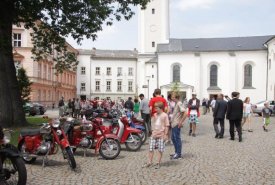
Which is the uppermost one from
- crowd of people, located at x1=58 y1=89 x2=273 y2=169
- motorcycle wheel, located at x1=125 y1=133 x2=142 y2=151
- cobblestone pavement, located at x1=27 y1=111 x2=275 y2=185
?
crowd of people, located at x1=58 y1=89 x2=273 y2=169

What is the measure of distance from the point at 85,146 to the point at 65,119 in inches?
39.7

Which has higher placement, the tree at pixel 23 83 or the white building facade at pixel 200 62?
the white building facade at pixel 200 62

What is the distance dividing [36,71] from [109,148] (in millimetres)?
46820

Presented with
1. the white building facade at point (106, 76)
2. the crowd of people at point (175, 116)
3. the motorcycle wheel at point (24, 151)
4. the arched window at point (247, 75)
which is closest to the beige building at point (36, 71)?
the white building facade at point (106, 76)

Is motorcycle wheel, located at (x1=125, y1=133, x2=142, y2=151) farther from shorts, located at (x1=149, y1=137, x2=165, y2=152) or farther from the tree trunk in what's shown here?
the tree trunk

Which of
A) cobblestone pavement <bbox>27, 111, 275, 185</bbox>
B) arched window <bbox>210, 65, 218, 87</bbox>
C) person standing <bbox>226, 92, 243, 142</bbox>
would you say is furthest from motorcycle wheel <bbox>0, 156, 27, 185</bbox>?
arched window <bbox>210, 65, 218, 87</bbox>

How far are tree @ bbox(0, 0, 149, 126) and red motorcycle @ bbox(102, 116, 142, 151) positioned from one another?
22.5 ft

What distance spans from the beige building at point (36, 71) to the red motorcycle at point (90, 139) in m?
34.0

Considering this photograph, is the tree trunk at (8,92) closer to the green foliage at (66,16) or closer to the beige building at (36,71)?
the green foliage at (66,16)

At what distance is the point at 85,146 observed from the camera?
1051 centimetres

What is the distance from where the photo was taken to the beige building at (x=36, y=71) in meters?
53.2

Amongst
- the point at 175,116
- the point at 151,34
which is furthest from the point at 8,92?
the point at 151,34

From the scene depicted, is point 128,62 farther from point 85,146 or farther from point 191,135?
point 85,146

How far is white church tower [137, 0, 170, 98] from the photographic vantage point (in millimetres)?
75312
